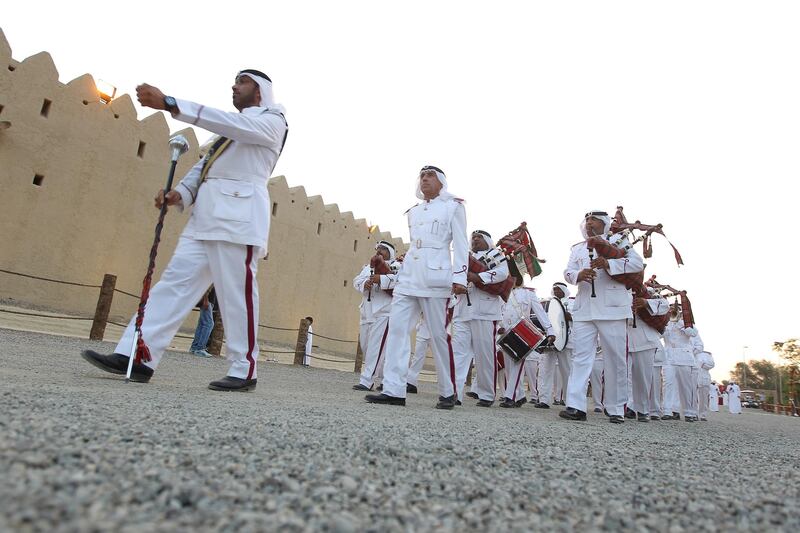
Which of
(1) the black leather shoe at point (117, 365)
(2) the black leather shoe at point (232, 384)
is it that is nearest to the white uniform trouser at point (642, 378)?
(2) the black leather shoe at point (232, 384)

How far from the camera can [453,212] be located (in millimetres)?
4660

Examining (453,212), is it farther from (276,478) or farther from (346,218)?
(346,218)

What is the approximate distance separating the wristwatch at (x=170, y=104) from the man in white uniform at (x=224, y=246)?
6 cm

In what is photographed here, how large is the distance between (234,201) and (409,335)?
179 cm

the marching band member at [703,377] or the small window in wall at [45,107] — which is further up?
the small window in wall at [45,107]

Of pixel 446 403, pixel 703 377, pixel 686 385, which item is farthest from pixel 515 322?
pixel 703 377

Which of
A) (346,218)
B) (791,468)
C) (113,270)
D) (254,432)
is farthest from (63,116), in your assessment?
(791,468)

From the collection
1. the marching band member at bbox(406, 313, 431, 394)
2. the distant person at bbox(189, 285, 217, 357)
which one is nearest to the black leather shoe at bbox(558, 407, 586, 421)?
the marching band member at bbox(406, 313, 431, 394)

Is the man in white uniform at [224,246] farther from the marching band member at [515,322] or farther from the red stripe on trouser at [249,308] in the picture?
the marching band member at [515,322]

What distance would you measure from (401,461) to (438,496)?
14.2 inches

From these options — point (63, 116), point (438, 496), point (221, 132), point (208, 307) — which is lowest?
point (438, 496)

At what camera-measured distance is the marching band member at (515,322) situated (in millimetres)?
7102

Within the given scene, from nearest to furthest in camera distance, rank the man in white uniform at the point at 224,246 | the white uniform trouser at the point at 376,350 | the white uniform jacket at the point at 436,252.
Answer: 1. the man in white uniform at the point at 224,246
2. the white uniform jacket at the point at 436,252
3. the white uniform trouser at the point at 376,350

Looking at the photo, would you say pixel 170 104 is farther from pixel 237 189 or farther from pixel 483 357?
pixel 483 357
